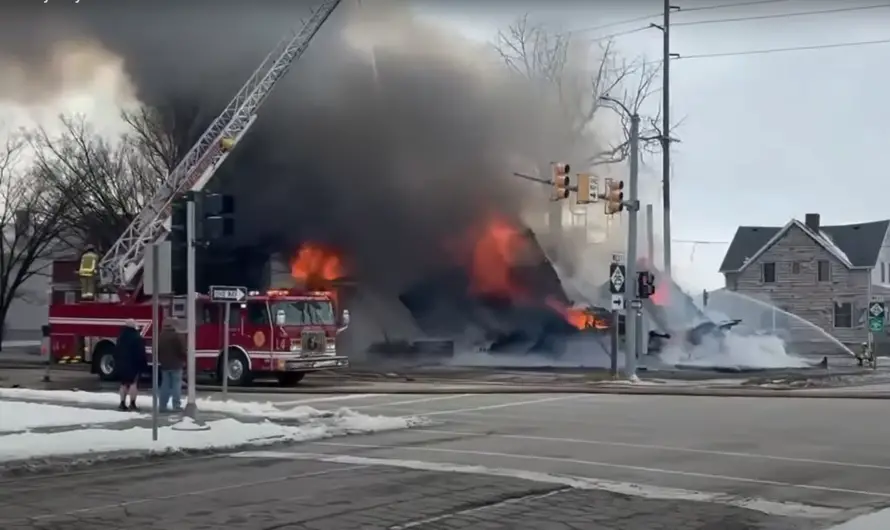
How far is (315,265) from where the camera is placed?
38.5 m

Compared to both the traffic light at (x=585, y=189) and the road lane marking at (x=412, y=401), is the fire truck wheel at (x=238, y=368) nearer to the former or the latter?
the road lane marking at (x=412, y=401)

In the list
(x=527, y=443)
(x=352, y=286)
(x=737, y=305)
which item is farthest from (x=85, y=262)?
(x=737, y=305)

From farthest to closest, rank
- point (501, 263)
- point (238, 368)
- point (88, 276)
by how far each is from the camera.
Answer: point (501, 263)
point (88, 276)
point (238, 368)

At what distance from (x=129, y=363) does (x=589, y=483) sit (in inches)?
402

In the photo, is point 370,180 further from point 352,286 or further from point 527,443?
point 527,443

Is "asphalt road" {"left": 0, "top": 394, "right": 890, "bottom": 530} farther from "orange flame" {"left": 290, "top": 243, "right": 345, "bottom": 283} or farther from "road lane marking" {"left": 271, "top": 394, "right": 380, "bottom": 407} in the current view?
"orange flame" {"left": 290, "top": 243, "right": 345, "bottom": 283}

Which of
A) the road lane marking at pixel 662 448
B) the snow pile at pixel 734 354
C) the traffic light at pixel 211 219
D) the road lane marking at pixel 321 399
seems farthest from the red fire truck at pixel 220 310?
the snow pile at pixel 734 354

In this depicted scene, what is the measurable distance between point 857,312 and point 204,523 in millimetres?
57432

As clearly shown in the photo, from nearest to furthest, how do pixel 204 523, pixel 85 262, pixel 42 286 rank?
pixel 204 523
pixel 85 262
pixel 42 286

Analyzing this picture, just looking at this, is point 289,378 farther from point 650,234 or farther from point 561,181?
point 650,234

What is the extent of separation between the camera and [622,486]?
1089cm

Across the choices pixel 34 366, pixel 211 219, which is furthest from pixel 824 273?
pixel 211 219

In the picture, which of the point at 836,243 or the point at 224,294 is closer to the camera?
the point at 224,294

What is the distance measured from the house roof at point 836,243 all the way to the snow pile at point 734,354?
2219 cm
